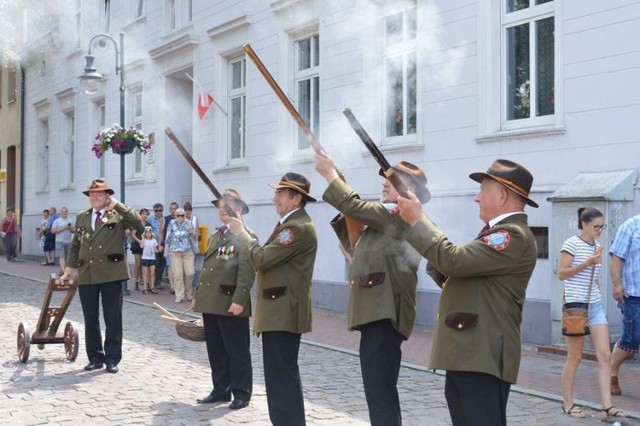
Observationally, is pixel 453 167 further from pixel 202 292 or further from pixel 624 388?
pixel 202 292

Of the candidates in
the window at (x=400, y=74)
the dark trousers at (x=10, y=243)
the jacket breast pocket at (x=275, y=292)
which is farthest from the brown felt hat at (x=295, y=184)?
the dark trousers at (x=10, y=243)

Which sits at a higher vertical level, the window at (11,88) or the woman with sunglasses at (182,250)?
the window at (11,88)

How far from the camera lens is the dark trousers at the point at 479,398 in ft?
12.2

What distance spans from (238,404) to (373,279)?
231 centimetres

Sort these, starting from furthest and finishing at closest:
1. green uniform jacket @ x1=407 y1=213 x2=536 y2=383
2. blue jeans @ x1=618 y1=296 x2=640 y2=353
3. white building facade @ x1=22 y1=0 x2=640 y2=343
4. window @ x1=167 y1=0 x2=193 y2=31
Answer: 1. window @ x1=167 y1=0 x2=193 y2=31
2. white building facade @ x1=22 y1=0 x2=640 y2=343
3. blue jeans @ x1=618 y1=296 x2=640 y2=353
4. green uniform jacket @ x1=407 y1=213 x2=536 y2=383

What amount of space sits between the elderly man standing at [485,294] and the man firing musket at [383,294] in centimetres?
85

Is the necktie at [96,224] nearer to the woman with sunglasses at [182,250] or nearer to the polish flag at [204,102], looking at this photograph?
the woman with sunglasses at [182,250]

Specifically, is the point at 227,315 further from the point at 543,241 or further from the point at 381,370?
the point at 543,241

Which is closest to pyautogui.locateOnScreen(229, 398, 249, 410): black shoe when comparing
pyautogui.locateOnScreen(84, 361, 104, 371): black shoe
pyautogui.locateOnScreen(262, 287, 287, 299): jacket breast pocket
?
pyautogui.locateOnScreen(262, 287, 287, 299): jacket breast pocket

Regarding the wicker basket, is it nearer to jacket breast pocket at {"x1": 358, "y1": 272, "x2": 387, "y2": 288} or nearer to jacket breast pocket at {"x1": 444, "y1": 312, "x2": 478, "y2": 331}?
jacket breast pocket at {"x1": 358, "y1": 272, "x2": 387, "y2": 288}

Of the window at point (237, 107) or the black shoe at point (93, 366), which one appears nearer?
the black shoe at point (93, 366)

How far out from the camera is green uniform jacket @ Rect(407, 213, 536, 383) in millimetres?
3658

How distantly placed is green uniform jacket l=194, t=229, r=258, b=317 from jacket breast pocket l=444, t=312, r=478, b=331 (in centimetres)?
288

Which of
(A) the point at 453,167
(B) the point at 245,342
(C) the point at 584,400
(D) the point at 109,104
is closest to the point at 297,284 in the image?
(B) the point at 245,342
